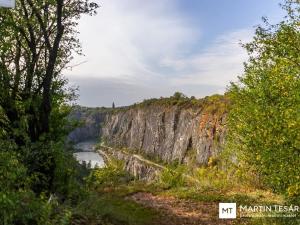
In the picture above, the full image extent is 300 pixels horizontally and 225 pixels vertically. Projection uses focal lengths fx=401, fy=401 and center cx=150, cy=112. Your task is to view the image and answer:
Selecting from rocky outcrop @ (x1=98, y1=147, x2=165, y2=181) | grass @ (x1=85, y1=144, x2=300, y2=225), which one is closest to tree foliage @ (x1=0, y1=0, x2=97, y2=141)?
grass @ (x1=85, y1=144, x2=300, y2=225)

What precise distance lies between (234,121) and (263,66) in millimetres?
4987

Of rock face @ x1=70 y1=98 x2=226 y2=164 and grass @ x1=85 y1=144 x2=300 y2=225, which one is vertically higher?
rock face @ x1=70 y1=98 x2=226 y2=164

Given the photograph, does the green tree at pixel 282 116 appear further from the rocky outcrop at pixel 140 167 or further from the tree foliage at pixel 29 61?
the rocky outcrop at pixel 140 167

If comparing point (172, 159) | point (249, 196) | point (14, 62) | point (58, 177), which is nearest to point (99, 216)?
point (58, 177)

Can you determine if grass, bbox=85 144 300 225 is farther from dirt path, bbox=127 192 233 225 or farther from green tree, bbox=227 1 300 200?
green tree, bbox=227 1 300 200

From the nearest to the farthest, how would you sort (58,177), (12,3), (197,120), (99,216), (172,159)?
1. (12,3)
2. (99,216)
3. (58,177)
4. (197,120)
5. (172,159)

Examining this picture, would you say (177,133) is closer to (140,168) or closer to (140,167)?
(140,168)

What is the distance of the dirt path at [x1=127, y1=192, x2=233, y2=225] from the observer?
75.1ft

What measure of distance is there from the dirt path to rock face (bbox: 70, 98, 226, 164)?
40.9 m

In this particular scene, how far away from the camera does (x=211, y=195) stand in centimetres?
3005

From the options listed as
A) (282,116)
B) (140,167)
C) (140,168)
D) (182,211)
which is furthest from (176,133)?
(282,116)

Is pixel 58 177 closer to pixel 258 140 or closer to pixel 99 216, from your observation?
pixel 99 216

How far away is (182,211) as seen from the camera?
85.4ft

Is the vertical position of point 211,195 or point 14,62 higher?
point 14,62
